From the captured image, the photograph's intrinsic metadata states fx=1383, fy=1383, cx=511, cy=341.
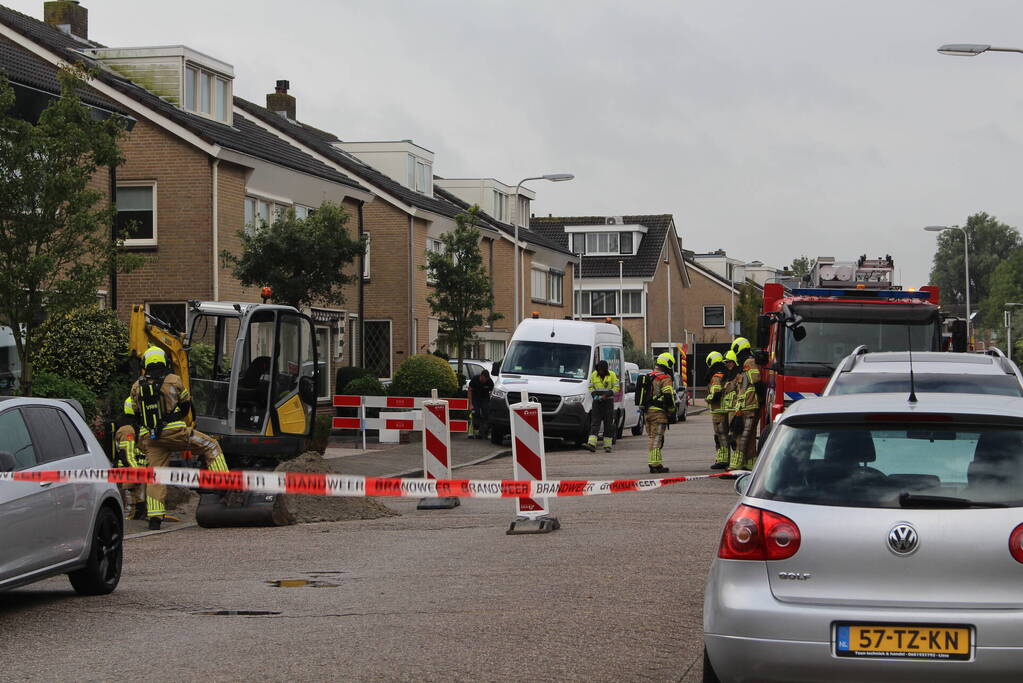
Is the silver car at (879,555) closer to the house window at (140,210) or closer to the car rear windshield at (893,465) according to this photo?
the car rear windshield at (893,465)

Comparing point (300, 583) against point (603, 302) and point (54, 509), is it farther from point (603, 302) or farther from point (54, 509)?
point (603, 302)

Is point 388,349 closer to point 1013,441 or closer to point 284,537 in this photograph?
point 284,537

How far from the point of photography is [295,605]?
9555 millimetres

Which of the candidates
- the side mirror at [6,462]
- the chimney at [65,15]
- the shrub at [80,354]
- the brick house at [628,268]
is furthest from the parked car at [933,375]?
the brick house at [628,268]

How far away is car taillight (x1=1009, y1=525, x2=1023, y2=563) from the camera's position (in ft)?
17.7

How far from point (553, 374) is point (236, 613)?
760 inches

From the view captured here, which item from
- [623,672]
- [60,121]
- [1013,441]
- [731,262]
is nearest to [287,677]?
[623,672]

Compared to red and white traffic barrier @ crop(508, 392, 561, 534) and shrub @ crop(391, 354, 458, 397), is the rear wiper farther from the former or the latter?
shrub @ crop(391, 354, 458, 397)

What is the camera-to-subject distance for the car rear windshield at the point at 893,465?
5.62m

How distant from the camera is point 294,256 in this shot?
28.4 meters

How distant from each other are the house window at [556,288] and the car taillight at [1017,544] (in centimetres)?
5483

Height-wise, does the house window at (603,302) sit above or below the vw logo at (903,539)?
above

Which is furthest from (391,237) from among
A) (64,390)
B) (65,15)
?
(64,390)

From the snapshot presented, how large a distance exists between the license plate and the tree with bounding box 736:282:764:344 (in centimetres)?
7974
